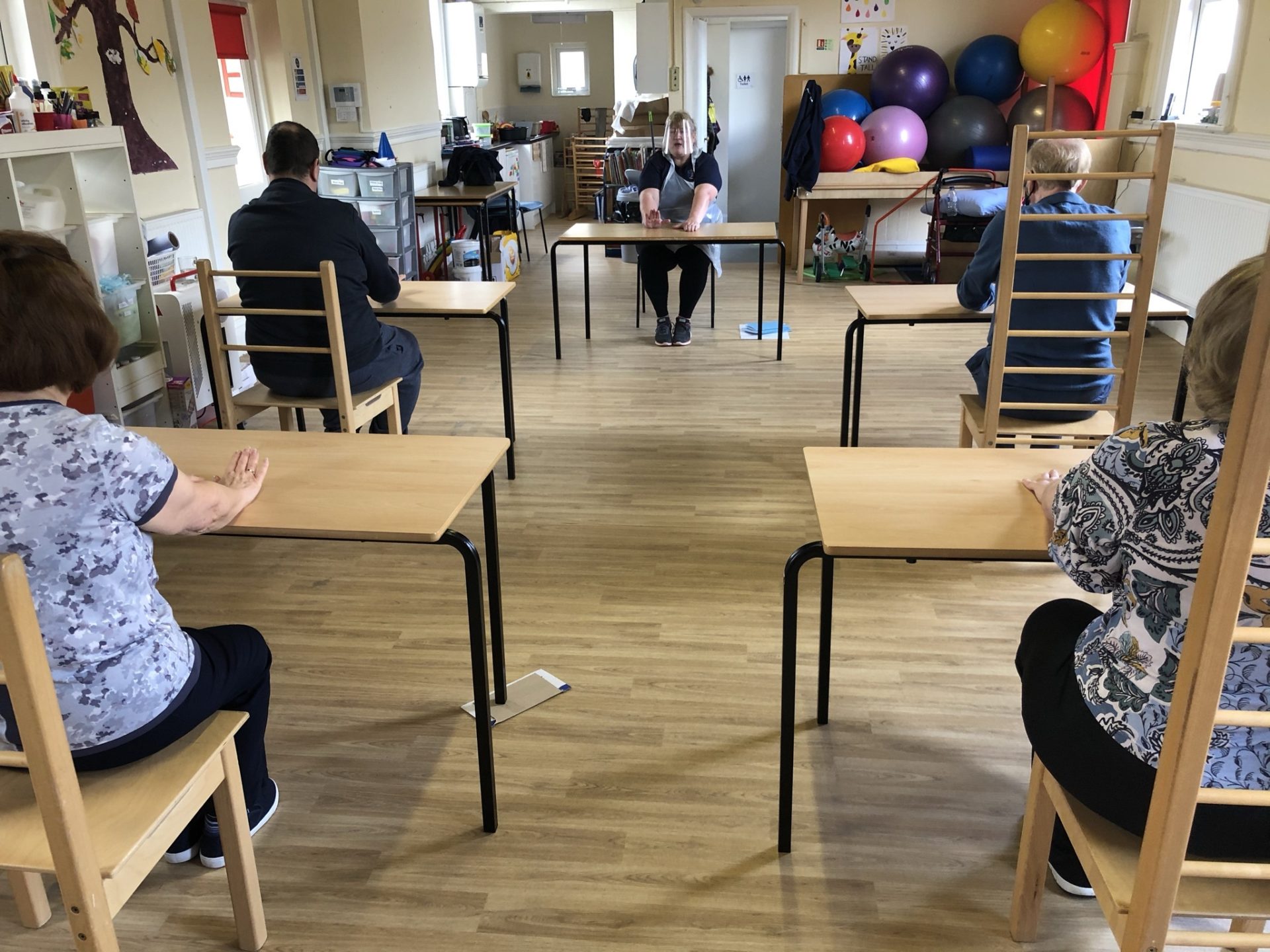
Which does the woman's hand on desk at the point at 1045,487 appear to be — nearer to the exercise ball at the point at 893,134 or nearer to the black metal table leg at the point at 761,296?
the black metal table leg at the point at 761,296

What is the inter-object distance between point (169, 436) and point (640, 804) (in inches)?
48.0

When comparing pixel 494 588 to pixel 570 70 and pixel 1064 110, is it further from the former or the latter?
pixel 570 70

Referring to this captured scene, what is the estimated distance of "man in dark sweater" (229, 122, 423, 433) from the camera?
293 centimetres

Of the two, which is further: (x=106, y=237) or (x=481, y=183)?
(x=481, y=183)

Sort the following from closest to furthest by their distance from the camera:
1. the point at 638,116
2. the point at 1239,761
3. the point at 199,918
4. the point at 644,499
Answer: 1. the point at 1239,761
2. the point at 199,918
3. the point at 644,499
4. the point at 638,116

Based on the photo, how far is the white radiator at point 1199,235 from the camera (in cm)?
473

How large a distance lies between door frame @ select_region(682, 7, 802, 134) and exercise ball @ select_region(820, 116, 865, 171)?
68 cm

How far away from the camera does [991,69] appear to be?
6.88 meters

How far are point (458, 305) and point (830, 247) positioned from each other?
Answer: 4.55 metres

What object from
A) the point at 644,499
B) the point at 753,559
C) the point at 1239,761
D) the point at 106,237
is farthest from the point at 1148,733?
the point at 106,237

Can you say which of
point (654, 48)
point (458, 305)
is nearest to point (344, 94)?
point (654, 48)

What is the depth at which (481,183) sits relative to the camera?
722cm

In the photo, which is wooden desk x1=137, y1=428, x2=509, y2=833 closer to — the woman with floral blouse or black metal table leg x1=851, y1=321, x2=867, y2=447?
the woman with floral blouse

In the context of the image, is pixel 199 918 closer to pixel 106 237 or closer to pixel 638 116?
pixel 106 237
